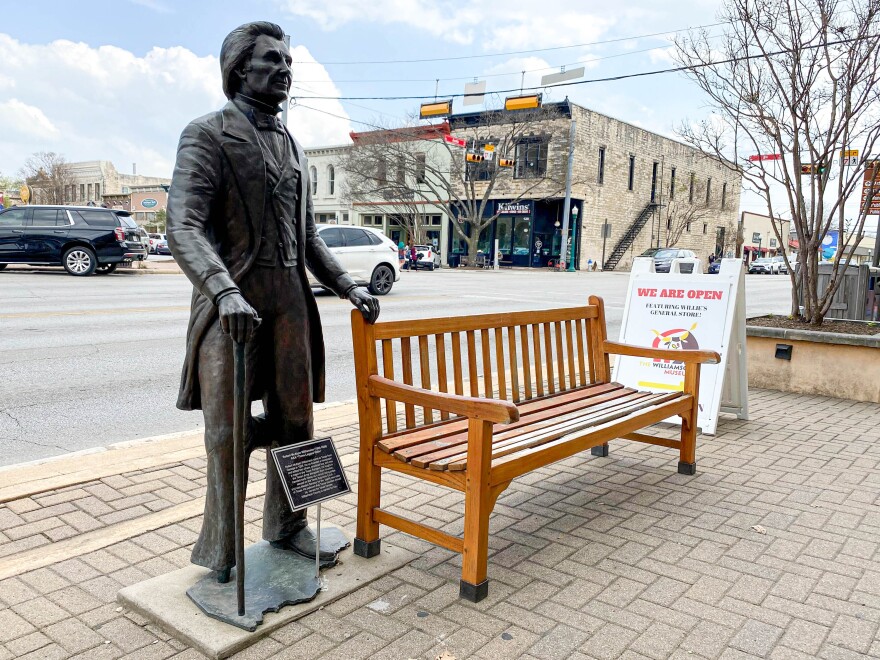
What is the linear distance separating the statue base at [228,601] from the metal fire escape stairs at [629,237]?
44.3m

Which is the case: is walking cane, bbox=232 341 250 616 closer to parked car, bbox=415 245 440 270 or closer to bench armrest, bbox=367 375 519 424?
bench armrest, bbox=367 375 519 424

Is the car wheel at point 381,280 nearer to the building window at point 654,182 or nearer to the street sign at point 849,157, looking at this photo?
the street sign at point 849,157

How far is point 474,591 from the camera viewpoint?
296 centimetres

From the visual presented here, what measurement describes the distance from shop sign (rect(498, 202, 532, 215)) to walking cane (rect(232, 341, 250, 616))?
4114 cm

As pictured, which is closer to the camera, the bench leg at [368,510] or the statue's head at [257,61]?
the statue's head at [257,61]

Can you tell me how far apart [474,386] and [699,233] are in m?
57.0

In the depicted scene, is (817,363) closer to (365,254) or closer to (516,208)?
(365,254)

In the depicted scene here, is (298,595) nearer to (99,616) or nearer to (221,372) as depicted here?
(99,616)

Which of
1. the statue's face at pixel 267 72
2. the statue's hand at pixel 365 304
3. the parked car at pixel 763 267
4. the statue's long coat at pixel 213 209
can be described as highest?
the statue's face at pixel 267 72

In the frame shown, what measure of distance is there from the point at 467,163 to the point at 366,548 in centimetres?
3923

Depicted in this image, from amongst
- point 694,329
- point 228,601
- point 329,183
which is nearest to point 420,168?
point 329,183

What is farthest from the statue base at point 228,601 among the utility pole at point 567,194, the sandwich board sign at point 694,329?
the utility pole at point 567,194

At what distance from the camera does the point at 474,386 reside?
389cm

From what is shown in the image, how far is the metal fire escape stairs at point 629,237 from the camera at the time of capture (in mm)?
46434
